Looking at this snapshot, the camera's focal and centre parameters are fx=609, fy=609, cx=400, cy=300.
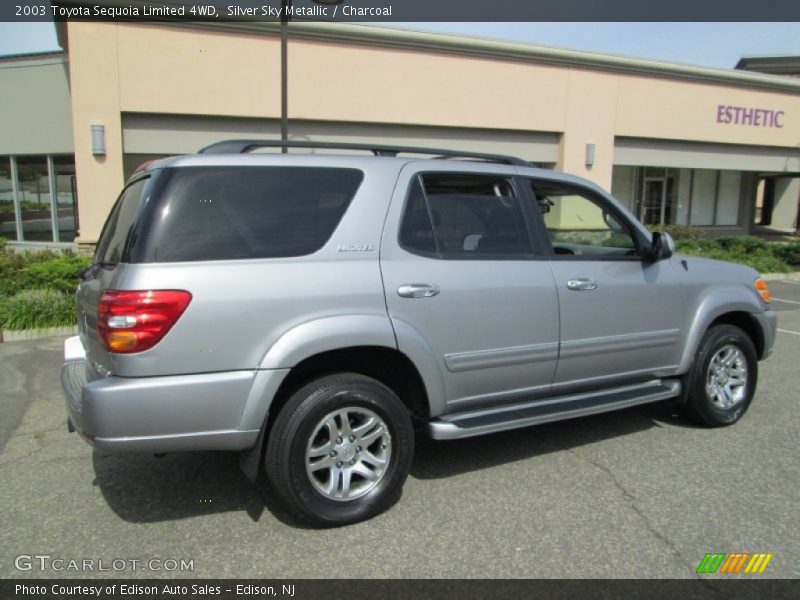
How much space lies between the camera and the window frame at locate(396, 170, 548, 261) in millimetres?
3449

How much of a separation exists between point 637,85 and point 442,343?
15794 mm

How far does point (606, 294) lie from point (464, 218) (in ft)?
3.69

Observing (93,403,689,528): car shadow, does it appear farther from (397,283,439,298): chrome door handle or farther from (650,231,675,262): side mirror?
(650,231,675,262): side mirror

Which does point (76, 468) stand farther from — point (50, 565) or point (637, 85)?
point (637, 85)

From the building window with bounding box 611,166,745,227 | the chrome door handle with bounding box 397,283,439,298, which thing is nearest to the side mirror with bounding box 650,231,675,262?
the chrome door handle with bounding box 397,283,439,298

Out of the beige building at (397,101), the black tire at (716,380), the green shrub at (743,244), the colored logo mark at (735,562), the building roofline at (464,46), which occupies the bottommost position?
the colored logo mark at (735,562)

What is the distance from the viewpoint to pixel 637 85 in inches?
653

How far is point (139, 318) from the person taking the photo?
275cm

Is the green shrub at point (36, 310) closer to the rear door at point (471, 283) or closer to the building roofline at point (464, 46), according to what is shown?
the building roofline at point (464, 46)

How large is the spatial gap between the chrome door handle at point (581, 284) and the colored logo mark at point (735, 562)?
5.39ft

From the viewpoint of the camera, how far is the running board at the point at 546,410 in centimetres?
346

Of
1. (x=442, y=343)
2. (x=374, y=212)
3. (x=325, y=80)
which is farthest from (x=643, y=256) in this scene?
(x=325, y=80)

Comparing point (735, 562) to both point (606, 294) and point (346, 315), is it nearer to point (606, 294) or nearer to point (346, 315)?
point (606, 294)

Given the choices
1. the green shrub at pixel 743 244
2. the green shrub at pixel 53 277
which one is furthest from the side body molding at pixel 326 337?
the green shrub at pixel 743 244
